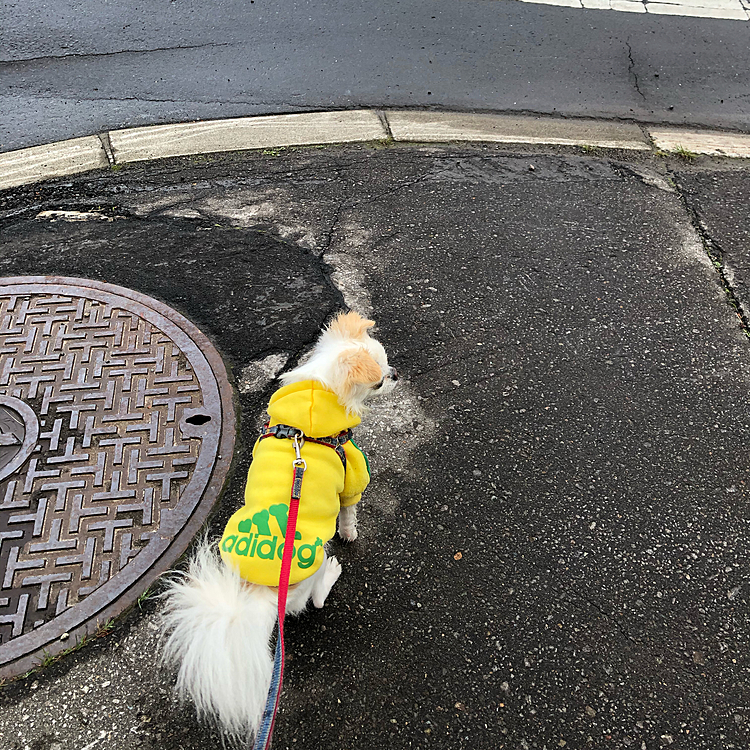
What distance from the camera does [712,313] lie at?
3.66 m

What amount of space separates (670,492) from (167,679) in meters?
2.03

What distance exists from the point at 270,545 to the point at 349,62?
4.89 m

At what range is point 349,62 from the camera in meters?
5.75

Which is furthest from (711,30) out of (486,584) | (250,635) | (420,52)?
(250,635)

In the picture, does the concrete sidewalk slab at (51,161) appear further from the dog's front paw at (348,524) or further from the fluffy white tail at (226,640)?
the fluffy white tail at (226,640)

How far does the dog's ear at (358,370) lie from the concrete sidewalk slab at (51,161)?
3.22 meters

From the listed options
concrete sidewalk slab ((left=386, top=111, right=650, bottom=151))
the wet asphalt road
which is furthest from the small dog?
the wet asphalt road

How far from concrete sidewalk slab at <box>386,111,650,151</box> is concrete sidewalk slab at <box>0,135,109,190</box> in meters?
2.06

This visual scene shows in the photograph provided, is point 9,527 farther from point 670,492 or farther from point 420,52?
point 420,52

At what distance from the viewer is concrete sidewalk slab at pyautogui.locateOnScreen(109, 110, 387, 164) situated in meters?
4.67

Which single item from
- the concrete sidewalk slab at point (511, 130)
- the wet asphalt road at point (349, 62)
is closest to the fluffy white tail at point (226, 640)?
the concrete sidewalk slab at point (511, 130)

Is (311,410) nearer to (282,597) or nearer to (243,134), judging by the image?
(282,597)

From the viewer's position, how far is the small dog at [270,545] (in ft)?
5.84

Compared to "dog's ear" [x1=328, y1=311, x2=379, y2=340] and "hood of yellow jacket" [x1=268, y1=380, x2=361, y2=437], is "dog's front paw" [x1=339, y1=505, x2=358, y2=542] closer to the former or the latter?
"hood of yellow jacket" [x1=268, y1=380, x2=361, y2=437]
